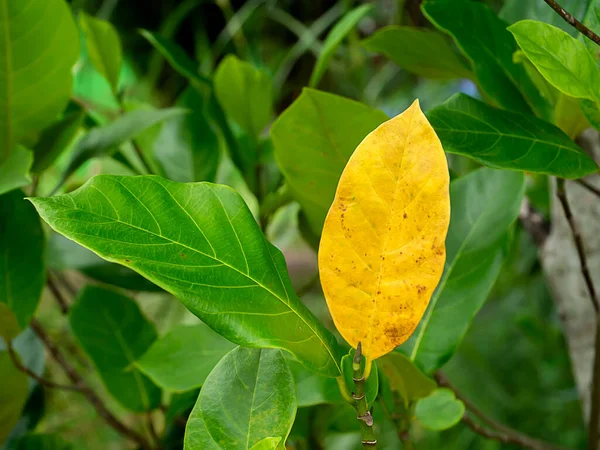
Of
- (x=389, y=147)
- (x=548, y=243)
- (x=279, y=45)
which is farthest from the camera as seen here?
(x=279, y=45)

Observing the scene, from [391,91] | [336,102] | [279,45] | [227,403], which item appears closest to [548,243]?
[336,102]

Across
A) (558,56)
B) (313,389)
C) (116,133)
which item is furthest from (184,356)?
(558,56)

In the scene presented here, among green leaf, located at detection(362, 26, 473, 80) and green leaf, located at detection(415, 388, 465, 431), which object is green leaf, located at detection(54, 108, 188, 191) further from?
green leaf, located at detection(415, 388, 465, 431)

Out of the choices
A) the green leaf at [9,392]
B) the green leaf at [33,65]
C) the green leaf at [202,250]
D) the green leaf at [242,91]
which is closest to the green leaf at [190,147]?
the green leaf at [242,91]

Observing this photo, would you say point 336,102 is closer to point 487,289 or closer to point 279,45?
point 487,289

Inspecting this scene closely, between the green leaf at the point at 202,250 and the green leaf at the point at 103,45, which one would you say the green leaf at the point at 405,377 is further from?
the green leaf at the point at 103,45

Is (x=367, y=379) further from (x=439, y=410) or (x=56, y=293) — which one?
(x=56, y=293)
